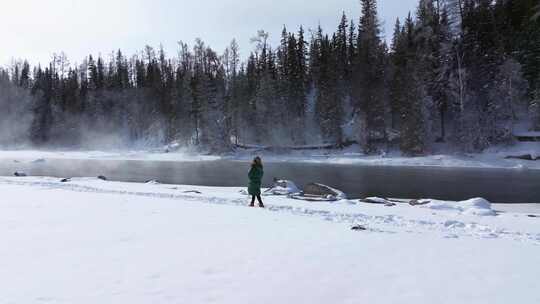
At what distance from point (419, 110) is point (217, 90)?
124 ft

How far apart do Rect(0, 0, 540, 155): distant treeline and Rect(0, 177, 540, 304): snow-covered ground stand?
144 feet

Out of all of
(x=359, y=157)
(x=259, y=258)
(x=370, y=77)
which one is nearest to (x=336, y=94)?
(x=370, y=77)

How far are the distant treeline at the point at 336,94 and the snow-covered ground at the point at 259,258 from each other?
44034mm

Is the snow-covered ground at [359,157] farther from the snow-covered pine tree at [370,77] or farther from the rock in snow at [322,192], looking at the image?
the rock in snow at [322,192]

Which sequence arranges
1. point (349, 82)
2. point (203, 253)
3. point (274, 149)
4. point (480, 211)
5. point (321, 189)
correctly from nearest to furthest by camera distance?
point (203, 253) → point (480, 211) → point (321, 189) → point (274, 149) → point (349, 82)

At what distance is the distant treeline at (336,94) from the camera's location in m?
52.0

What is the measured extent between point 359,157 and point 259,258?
48743 millimetres

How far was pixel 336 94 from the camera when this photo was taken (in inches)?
2532

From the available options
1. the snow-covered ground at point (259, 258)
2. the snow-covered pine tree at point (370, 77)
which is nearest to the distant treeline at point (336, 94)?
the snow-covered pine tree at point (370, 77)

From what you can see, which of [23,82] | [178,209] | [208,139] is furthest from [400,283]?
[23,82]

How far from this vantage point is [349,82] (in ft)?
232

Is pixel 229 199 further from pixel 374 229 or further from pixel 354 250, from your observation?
pixel 354 250

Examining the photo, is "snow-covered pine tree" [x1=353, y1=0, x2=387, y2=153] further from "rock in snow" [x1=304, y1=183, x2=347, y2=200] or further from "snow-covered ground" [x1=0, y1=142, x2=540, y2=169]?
"rock in snow" [x1=304, y1=183, x2=347, y2=200]

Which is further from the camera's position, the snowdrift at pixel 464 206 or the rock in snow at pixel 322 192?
the rock in snow at pixel 322 192
